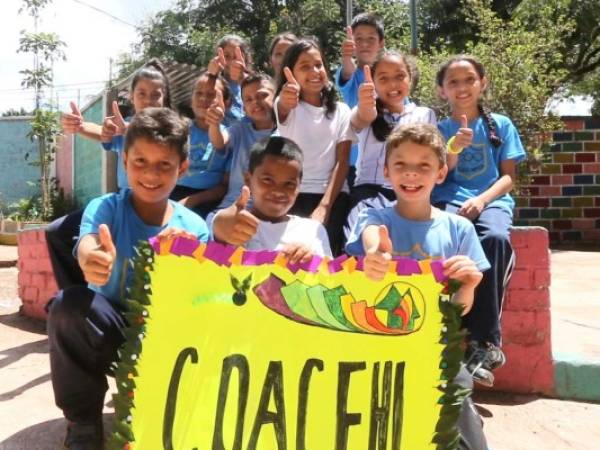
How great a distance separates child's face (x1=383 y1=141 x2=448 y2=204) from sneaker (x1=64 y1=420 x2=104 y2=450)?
4.40 ft

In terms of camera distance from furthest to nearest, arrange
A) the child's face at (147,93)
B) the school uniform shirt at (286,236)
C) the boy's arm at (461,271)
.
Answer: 1. the child's face at (147,93)
2. the school uniform shirt at (286,236)
3. the boy's arm at (461,271)

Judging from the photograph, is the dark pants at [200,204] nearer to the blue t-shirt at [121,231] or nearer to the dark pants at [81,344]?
the blue t-shirt at [121,231]

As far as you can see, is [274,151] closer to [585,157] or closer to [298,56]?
[298,56]

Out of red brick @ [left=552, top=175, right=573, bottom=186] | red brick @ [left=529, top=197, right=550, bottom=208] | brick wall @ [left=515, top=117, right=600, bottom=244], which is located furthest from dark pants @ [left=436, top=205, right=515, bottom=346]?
red brick @ [left=552, top=175, right=573, bottom=186]

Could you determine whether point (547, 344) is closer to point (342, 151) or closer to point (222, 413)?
point (342, 151)

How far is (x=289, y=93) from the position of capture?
9.02ft

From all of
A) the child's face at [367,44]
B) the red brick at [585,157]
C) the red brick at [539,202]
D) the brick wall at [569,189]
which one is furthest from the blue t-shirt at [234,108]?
the red brick at [585,157]

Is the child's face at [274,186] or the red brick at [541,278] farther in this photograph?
the red brick at [541,278]

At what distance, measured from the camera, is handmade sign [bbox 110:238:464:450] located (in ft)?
5.55

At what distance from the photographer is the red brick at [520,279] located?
2.98 meters

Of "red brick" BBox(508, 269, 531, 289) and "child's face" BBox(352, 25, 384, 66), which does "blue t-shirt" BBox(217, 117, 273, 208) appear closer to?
"child's face" BBox(352, 25, 384, 66)

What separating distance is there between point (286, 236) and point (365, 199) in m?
0.64

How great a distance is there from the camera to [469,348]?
8.25 ft

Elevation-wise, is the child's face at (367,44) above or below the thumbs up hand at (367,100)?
above
